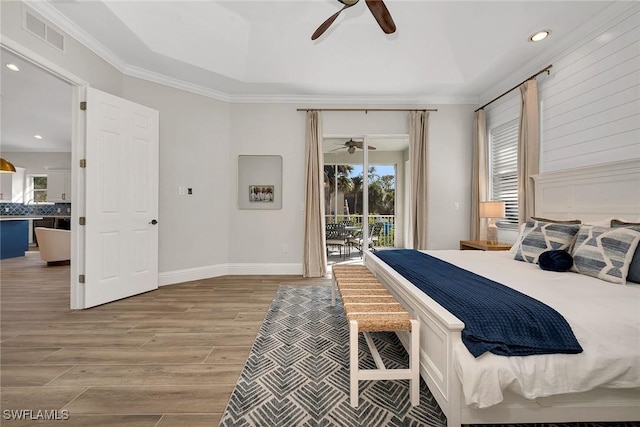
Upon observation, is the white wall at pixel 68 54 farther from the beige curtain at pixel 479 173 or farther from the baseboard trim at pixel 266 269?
the beige curtain at pixel 479 173

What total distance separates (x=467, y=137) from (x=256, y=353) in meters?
4.54

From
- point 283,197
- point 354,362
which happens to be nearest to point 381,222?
point 283,197

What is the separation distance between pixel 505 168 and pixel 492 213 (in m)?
0.93

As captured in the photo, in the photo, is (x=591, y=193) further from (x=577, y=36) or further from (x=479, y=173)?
(x=479, y=173)

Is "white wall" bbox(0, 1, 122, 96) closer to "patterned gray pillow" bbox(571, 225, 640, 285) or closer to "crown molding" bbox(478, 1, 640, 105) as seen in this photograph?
"patterned gray pillow" bbox(571, 225, 640, 285)

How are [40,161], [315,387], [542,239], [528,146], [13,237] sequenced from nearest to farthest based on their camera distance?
[315,387]
[542,239]
[528,146]
[13,237]
[40,161]

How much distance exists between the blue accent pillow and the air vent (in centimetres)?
483

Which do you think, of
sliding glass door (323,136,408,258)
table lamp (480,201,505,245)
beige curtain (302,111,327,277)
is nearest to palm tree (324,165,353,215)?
sliding glass door (323,136,408,258)

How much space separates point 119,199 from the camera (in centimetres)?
343

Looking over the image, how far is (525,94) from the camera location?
3.44m

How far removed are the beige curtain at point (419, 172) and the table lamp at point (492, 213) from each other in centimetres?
94

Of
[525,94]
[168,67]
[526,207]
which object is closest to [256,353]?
[526,207]

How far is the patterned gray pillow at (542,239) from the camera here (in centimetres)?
233

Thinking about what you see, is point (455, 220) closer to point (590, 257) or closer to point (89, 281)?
point (590, 257)
